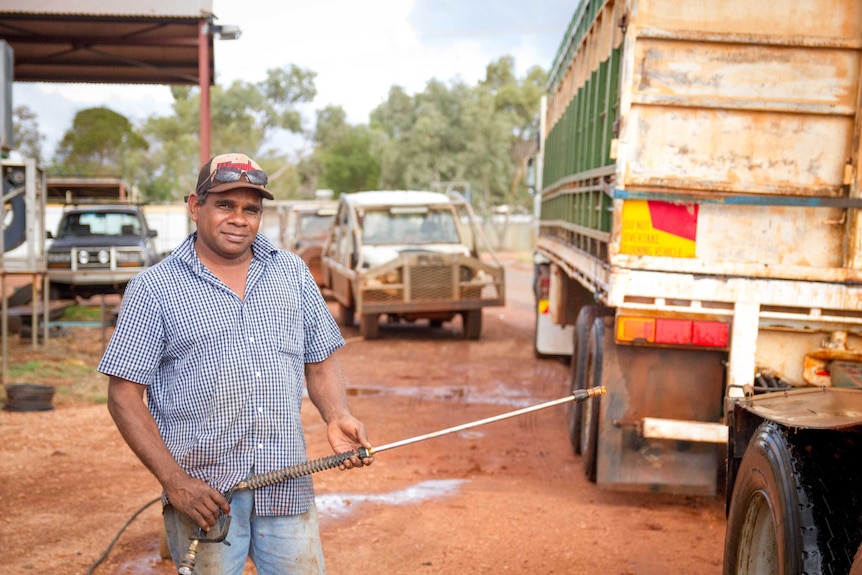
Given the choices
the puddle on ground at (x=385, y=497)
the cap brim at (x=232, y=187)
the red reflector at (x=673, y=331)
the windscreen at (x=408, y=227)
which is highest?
the cap brim at (x=232, y=187)

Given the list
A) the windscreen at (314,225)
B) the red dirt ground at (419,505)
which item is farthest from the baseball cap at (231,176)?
the windscreen at (314,225)

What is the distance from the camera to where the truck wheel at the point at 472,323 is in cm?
1415

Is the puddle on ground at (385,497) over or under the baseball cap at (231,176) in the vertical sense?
under

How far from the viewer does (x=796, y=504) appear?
297 centimetres

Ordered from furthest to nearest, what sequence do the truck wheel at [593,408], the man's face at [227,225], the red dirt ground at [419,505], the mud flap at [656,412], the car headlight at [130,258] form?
the car headlight at [130,258] < the truck wheel at [593,408] < the mud flap at [656,412] < the red dirt ground at [419,505] < the man's face at [227,225]

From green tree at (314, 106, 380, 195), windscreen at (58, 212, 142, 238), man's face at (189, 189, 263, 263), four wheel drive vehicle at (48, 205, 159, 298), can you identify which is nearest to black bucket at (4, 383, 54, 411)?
four wheel drive vehicle at (48, 205, 159, 298)

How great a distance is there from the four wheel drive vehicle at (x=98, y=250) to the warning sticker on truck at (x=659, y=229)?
11012 mm

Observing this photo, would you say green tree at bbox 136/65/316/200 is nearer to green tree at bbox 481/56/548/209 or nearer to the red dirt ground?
green tree at bbox 481/56/548/209

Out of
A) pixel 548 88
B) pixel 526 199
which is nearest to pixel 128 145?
pixel 526 199

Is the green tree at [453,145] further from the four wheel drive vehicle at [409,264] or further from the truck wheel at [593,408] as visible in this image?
the truck wheel at [593,408]

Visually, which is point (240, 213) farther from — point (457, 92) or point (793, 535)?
point (457, 92)

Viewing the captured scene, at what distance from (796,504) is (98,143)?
4612cm

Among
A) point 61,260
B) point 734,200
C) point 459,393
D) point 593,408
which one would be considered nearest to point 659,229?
point 734,200

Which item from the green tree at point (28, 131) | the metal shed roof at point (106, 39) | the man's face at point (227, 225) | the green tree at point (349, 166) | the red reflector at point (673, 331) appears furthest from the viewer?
the green tree at point (349, 166)
